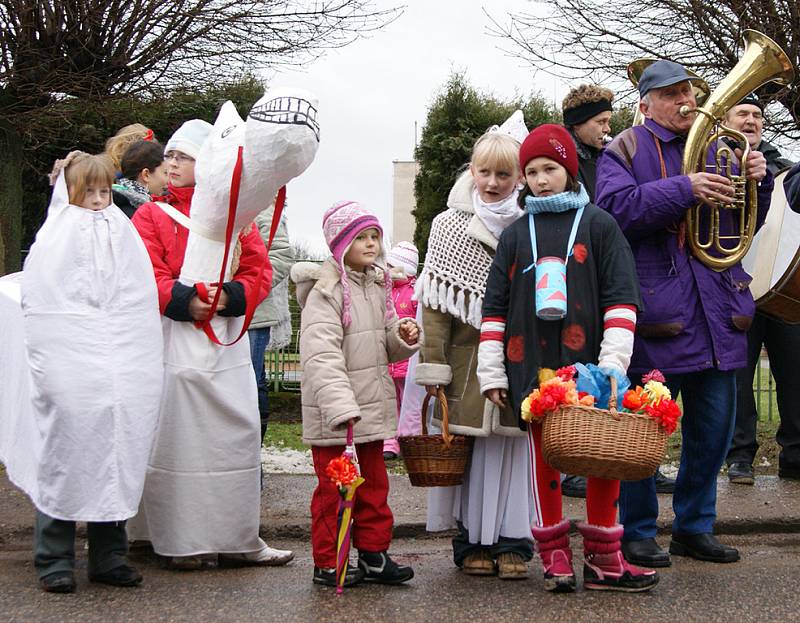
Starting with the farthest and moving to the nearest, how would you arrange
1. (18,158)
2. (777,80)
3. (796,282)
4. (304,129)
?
(18,158)
(796,282)
(777,80)
(304,129)

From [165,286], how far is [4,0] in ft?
17.9

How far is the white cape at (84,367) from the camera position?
15.5 ft

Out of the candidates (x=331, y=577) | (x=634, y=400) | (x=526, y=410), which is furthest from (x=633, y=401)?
(x=331, y=577)

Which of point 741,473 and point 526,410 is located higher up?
point 526,410

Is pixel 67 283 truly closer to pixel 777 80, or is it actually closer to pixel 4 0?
pixel 777 80

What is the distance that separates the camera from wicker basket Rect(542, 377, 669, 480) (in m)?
4.33

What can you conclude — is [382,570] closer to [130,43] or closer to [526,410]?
[526,410]

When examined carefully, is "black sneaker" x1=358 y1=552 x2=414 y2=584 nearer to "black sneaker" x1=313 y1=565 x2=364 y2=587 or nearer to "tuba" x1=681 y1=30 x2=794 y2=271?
"black sneaker" x1=313 y1=565 x2=364 y2=587

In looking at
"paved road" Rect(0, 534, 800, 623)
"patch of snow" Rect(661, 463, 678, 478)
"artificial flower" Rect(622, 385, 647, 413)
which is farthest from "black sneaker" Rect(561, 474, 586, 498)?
"artificial flower" Rect(622, 385, 647, 413)

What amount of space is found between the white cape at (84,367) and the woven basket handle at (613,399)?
1847mm

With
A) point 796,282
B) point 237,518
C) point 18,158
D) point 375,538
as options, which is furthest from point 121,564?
point 18,158

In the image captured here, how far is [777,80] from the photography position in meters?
5.68

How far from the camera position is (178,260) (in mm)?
5336

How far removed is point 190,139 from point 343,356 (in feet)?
4.13
